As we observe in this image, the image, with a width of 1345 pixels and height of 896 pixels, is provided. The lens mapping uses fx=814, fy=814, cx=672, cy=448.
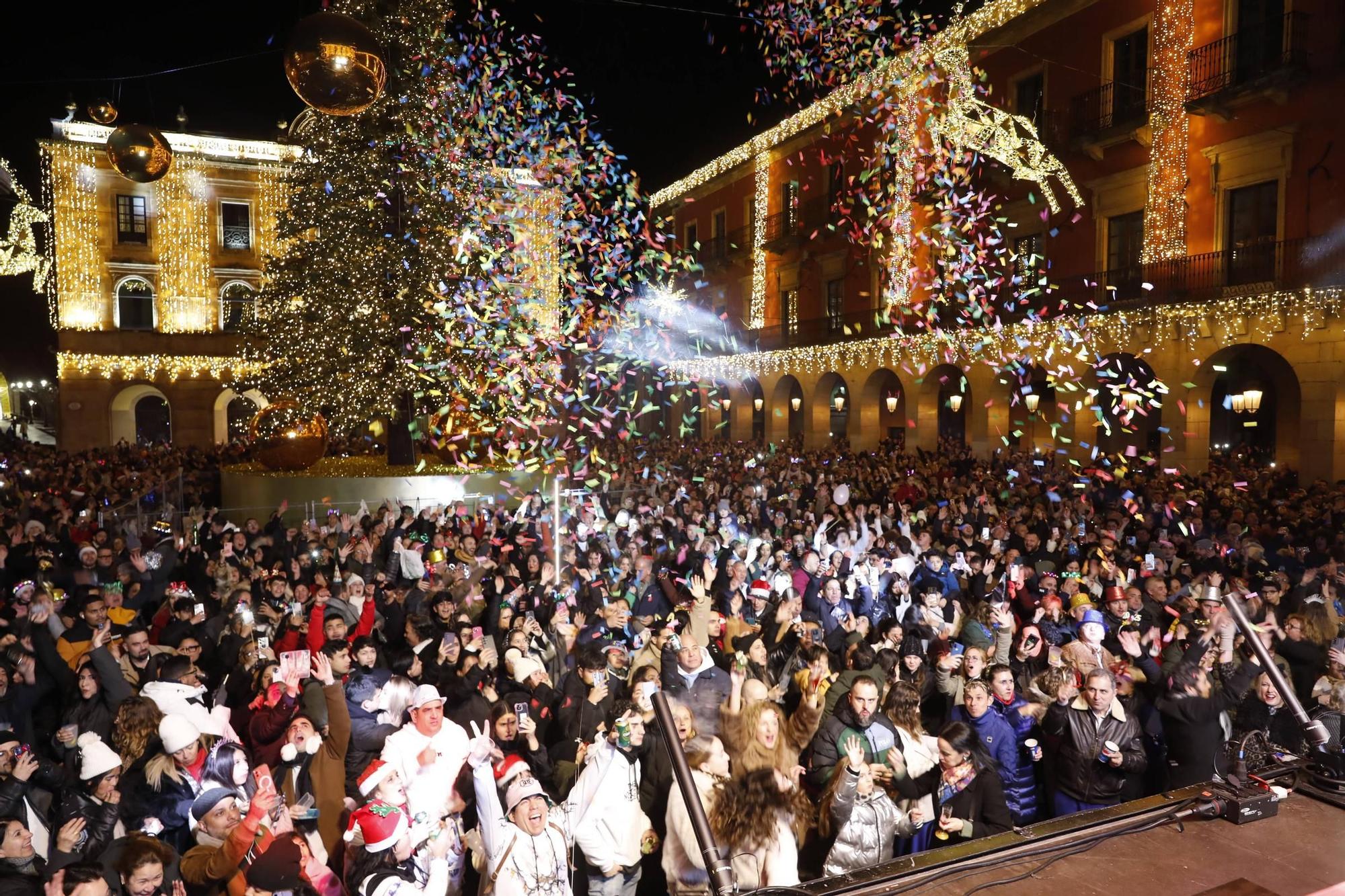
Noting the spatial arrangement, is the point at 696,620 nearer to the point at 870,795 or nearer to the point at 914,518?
the point at 870,795

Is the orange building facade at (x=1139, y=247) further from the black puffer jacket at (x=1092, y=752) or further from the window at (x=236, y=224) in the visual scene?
the window at (x=236, y=224)

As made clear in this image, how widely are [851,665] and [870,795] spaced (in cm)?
160

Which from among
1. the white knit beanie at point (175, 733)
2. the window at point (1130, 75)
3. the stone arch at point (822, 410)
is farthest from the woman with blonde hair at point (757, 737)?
the stone arch at point (822, 410)

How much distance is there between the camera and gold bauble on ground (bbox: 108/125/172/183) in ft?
31.0

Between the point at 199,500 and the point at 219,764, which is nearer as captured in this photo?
the point at 219,764

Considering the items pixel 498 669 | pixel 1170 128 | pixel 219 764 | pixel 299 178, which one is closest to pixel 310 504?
pixel 299 178

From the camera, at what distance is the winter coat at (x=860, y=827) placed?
12.2 feet

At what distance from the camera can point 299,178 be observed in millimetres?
15359

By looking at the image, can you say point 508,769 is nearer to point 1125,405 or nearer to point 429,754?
point 429,754

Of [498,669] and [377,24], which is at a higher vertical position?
[377,24]

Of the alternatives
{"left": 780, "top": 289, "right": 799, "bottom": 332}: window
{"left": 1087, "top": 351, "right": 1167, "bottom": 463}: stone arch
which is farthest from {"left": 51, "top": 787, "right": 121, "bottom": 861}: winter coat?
{"left": 780, "top": 289, "right": 799, "bottom": 332}: window

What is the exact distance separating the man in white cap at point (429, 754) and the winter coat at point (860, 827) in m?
1.82

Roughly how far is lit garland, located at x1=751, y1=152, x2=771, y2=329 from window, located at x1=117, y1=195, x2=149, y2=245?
74.8ft

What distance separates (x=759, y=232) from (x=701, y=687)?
87.0 feet
